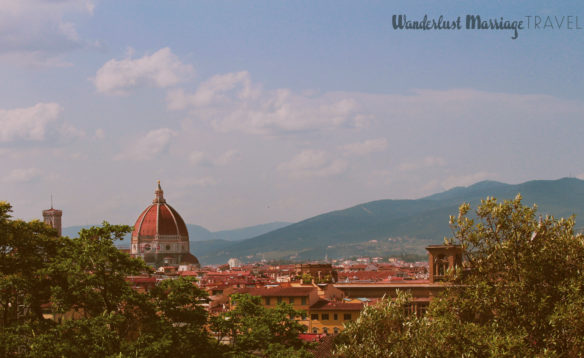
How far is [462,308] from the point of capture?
2450 centimetres

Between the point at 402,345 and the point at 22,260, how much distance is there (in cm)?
1372

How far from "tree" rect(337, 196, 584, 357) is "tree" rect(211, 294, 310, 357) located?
3829 millimetres

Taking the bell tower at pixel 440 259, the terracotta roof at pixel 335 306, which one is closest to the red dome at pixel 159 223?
the terracotta roof at pixel 335 306

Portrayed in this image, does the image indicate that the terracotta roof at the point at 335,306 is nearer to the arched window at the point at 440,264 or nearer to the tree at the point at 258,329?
the arched window at the point at 440,264

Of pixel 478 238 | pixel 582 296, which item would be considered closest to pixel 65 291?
pixel 478 238

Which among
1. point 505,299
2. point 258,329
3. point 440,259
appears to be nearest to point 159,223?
point 440,259

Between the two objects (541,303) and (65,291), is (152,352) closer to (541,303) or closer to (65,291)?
(65,291)

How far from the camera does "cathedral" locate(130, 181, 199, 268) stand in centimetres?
18000

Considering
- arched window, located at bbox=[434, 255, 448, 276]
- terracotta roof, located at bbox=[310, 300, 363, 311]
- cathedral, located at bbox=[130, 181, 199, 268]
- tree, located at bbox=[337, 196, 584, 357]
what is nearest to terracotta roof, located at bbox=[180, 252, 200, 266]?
cathedral, located at bbox=[130, 181, 199, 268]

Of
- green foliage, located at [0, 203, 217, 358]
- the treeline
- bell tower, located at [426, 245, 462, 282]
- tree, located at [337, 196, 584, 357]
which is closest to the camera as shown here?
tree, located at [337, 196, 584, 357]

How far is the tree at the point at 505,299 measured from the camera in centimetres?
2262

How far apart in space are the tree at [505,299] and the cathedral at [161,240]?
156092mm

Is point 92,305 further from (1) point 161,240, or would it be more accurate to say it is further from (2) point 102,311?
(1) point 161,240

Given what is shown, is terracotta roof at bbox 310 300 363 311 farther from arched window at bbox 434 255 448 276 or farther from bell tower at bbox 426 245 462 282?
arched window at bbox 434 255 448 276
